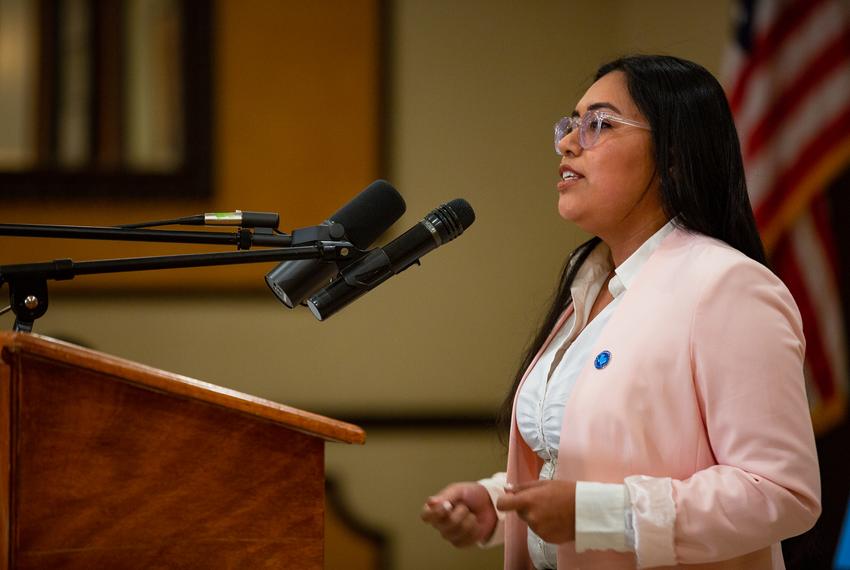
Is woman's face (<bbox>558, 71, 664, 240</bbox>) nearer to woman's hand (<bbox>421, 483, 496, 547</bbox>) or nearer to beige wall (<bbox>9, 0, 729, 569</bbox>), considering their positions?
woman's hand (<bbox>421, 483, 496, 547</bbox>)

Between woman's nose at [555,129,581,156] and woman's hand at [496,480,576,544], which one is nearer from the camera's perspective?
woman's hand at [496,480,576,544]

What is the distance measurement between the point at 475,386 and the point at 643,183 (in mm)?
1893

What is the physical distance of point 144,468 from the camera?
1.08 meters

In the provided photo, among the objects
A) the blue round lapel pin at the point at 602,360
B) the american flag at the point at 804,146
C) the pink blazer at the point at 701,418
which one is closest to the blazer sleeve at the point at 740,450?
the pink blazer at the point at 701,418

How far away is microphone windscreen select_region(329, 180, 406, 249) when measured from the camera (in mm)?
1287

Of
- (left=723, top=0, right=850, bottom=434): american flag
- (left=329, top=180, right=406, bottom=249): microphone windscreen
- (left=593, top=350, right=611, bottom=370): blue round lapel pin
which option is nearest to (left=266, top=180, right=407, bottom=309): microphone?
(left=329, top=180, right=406, bottom=249): microphone windscreen

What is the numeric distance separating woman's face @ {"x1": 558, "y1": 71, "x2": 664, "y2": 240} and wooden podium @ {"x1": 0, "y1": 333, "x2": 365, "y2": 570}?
61cm

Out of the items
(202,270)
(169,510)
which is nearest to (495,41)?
(202,270)

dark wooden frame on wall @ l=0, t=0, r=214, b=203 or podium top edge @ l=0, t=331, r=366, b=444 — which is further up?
dark wooden frame on wall @ l=0, t=0, r=214, b=203

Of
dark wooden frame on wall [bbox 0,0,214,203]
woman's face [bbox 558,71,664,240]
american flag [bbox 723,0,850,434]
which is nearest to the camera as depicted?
woman's face [bbox 558,71,664,240]

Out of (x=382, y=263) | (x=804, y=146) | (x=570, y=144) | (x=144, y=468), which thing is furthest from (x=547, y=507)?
(x=804, y=146)

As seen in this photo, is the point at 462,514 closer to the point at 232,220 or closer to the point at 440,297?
the point at 232,220

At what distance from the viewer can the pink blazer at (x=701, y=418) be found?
125 centimetres

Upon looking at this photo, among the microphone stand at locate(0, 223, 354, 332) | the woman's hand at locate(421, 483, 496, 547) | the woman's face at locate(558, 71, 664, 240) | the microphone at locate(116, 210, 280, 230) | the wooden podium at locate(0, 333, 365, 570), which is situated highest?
the woman's face at locate(558, 71, 664, 240)
